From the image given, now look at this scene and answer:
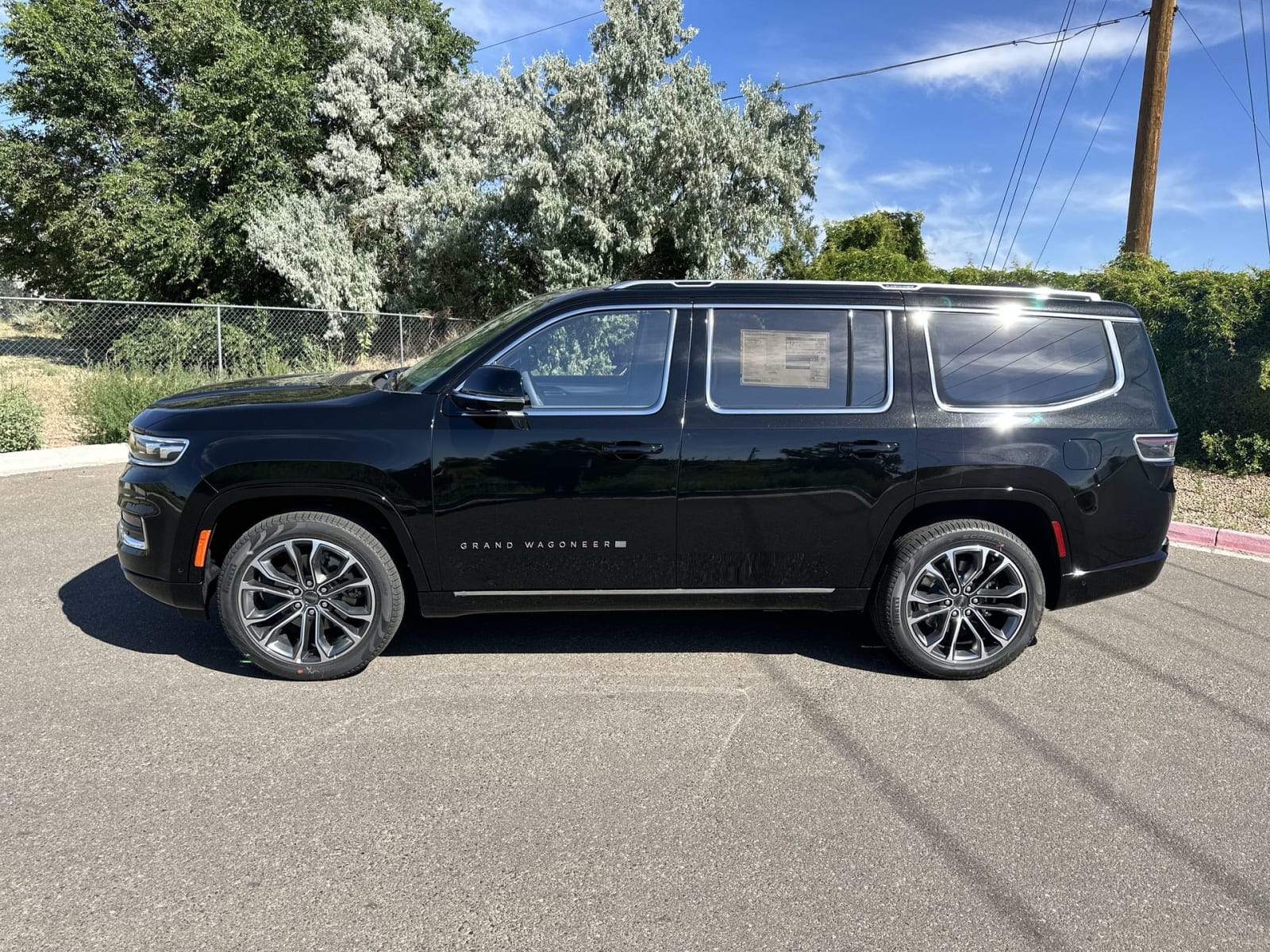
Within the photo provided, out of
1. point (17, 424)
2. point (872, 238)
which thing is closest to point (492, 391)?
point (17, 424)

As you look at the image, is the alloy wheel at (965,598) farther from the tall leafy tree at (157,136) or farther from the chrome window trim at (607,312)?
the tall leafy tree at (157,136)

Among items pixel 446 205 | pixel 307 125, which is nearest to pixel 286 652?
pixel 446 205

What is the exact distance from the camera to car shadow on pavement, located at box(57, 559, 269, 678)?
4293 millimetres

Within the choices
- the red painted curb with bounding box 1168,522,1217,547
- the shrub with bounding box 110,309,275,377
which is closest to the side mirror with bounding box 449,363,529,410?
the red painted curb with bounding box 1168,522,1217,547

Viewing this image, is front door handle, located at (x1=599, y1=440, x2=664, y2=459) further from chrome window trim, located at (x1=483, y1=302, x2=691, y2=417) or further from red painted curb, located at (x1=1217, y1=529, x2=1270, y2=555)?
red painted curb, located at (x1=1217, y1=529, x2=1270, y2=555)

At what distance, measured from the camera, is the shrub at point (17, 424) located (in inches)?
391

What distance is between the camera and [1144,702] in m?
4.02

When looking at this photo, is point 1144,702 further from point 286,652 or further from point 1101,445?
point 286,652

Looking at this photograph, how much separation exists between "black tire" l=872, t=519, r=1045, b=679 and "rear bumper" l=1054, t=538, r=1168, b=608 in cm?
16

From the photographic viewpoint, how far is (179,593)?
13.0ft

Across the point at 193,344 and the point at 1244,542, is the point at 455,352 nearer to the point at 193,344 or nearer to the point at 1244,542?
the point at 1244,542

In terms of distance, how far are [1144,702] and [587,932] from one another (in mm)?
3066

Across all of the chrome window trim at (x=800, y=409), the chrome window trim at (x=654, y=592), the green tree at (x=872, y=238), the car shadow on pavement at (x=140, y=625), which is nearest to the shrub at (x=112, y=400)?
the car shadow on pavement at (x=140, y=625)

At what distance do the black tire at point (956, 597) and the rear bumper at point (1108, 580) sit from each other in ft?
0.52
